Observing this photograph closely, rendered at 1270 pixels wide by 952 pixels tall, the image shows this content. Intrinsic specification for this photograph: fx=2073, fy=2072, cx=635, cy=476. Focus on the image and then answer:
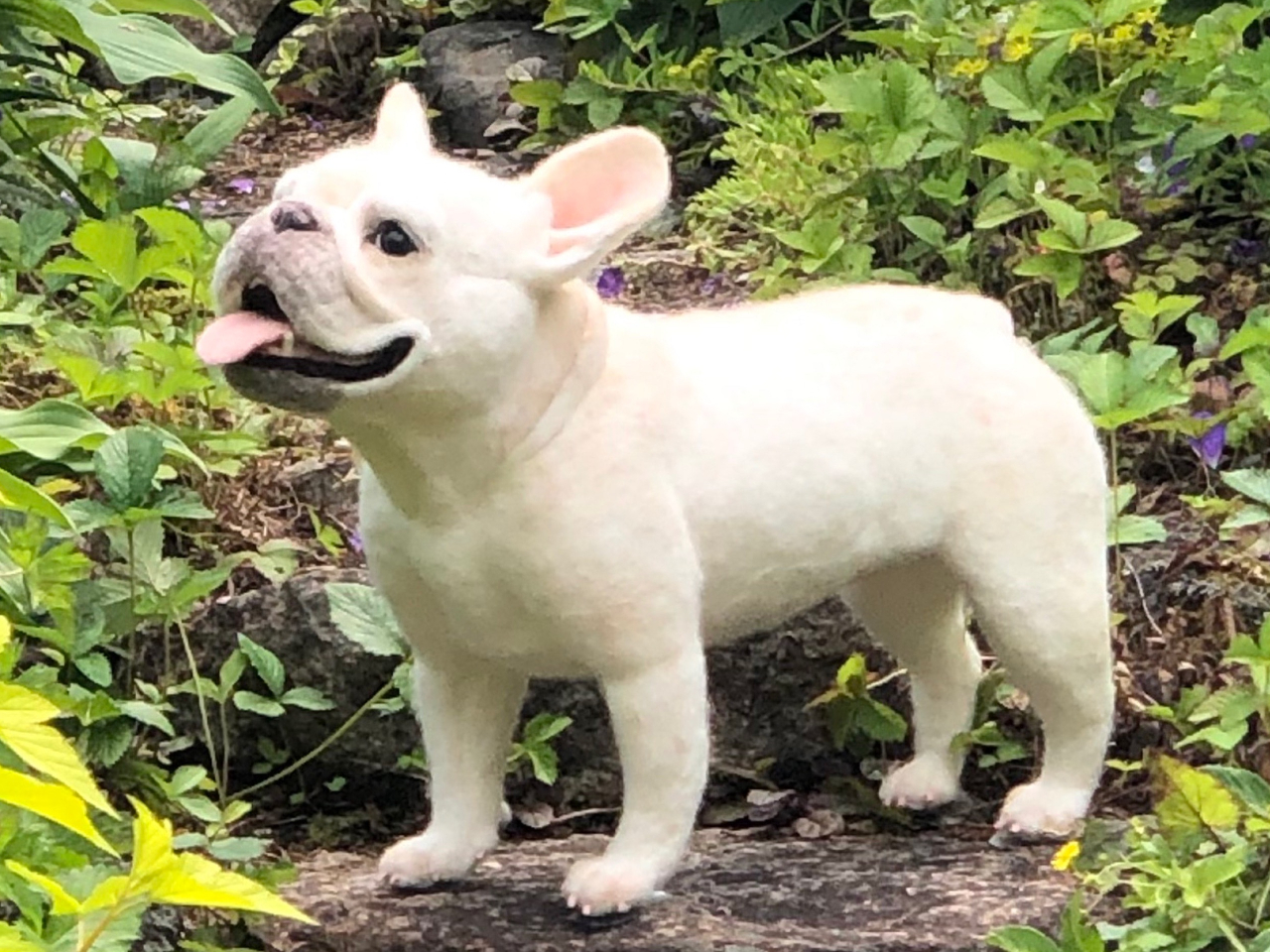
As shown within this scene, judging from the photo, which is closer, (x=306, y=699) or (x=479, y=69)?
(x=306, y=699)

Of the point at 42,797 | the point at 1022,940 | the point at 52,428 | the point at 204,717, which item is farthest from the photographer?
the point at 52,428

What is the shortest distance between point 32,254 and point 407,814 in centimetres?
Answer: 112

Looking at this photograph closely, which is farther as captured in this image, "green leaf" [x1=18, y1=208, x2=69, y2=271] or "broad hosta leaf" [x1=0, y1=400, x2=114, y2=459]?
"green leaf" [x1=18, y1=208, x2=69, y2=271]

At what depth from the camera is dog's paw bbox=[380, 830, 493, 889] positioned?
218cm

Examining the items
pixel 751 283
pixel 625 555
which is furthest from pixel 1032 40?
pixel 625 555

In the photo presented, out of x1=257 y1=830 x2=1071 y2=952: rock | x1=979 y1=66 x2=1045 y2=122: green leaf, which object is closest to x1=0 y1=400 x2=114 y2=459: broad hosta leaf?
x1=257 y1=830 x2=1071 y2=952: rock

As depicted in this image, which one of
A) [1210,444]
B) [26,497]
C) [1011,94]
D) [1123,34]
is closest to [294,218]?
[26,497]

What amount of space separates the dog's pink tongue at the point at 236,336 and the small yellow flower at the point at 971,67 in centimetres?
208

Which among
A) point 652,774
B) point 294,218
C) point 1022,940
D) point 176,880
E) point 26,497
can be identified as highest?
Result: point 294,218

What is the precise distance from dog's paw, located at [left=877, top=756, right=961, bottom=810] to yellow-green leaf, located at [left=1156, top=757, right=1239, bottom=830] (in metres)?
0.44

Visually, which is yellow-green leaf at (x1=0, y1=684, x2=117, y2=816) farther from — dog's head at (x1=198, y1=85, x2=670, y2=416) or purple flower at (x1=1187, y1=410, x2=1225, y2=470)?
purple flower at (x1=1187, y1=410, x2=1225, y2=470)

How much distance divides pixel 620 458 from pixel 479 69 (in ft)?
11.9

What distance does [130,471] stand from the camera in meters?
2.33

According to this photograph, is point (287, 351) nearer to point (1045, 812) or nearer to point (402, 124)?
point (402, 124)
